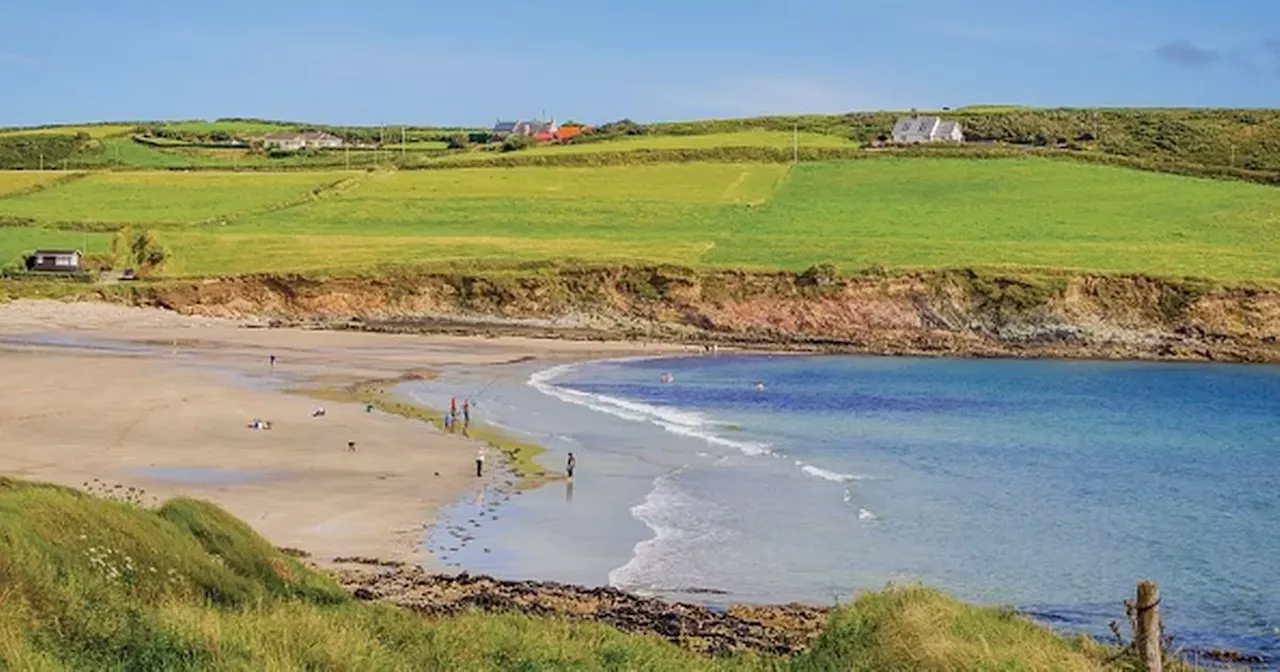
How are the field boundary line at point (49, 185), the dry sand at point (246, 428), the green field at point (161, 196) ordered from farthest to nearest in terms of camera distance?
the field boundary line at point (49, 185)
the green field at point (161, 196)
the dry sand at point (246, 428)

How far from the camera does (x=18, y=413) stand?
41250mm

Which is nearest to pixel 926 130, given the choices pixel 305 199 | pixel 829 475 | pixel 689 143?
pixel 689 143

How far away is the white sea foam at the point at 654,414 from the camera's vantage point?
41312 mm

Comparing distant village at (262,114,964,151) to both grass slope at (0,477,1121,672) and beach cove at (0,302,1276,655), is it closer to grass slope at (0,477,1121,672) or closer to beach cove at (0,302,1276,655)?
beach cove at (0,302,1276,655)

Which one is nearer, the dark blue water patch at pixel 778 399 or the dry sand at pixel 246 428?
the dry sand at pixel 246 428

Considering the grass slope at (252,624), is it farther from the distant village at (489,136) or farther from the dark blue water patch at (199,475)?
the distant village at (489,136)

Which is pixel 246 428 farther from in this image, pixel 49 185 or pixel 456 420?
pixel 49 185

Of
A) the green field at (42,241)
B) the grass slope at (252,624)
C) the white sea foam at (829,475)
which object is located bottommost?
the white sea foam at (829,475)

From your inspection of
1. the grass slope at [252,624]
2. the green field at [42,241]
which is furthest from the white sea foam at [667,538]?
the green field at [42,241]

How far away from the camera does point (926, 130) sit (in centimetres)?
12444

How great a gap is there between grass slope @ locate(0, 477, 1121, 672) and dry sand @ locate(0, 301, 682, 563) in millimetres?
7906

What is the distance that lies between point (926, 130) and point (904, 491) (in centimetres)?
9383

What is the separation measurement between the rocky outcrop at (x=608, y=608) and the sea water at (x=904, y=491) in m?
1.40

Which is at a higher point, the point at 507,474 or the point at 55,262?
the point at 55,262
